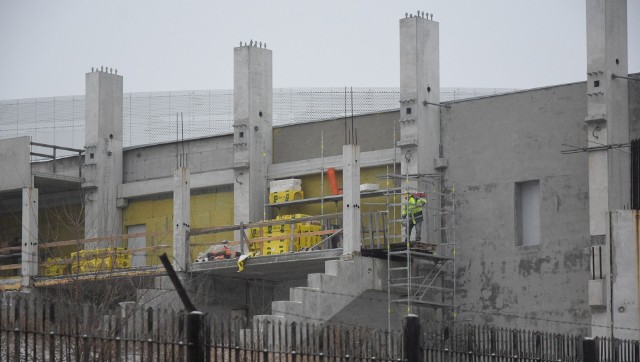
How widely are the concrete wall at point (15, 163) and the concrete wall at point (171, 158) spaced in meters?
3.58

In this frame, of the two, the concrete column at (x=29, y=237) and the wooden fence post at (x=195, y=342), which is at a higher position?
the concrete column at (x=29, y=237)

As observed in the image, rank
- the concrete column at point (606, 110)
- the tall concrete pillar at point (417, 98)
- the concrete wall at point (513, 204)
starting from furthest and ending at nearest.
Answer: the tall concrete pillar at point (417, 98), the concrete wall at point (513, 204), the concrete column at point (606, 110)

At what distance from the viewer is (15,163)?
4819 cm

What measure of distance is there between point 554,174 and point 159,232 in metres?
12.7

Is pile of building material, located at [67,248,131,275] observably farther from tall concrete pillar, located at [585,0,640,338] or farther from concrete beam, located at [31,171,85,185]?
tall concrete pillar, located at [585,0,640,338]

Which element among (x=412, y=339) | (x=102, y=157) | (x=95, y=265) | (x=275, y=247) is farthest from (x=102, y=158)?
(x=412, y=339)

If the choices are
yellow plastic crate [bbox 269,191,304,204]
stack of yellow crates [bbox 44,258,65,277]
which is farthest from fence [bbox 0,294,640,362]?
stack of yellow crates [bbox 44,258,65,277]

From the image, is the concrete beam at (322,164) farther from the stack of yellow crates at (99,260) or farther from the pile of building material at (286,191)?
the stack of yellow crates at (99,260)

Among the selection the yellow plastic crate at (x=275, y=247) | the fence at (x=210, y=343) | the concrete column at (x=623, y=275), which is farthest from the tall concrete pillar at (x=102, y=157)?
the fence at (x=210, y=343)

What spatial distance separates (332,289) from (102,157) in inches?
517

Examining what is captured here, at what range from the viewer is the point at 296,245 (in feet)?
141

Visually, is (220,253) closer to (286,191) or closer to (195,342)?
(286,191)

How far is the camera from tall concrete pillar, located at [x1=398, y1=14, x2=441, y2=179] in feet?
139

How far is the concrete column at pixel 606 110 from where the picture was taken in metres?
38.4
